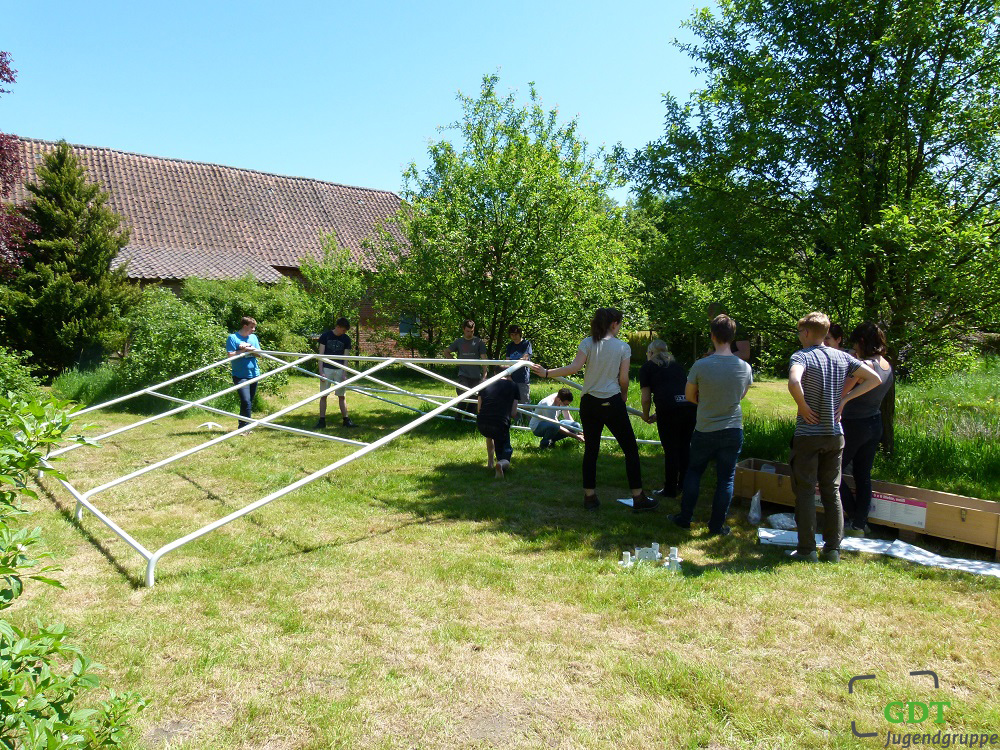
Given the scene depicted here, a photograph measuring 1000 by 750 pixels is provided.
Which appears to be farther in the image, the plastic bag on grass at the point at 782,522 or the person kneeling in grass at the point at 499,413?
the person kneeling in grass at the point at 499,413

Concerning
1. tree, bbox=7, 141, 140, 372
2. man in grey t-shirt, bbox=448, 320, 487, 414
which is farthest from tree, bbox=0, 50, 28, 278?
man in grey t-shirt, bbox=448, 320, 487, 414

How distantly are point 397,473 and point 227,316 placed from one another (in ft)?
35.0

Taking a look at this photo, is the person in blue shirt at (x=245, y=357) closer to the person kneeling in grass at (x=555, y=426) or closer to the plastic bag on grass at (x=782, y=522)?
the person kneeling in grass at (x=555, y=426)

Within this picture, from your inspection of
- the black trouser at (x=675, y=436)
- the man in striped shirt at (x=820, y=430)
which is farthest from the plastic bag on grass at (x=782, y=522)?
the black trouser at (x=675, y=436)

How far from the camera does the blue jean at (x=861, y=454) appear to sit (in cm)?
551

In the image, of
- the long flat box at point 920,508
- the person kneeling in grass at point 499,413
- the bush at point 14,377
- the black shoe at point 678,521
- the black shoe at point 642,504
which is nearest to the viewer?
the long flat box at point 920,508

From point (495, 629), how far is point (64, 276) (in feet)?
48.9

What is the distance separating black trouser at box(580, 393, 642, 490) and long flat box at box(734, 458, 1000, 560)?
1.10m

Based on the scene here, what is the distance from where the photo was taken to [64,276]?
1477 centimetres

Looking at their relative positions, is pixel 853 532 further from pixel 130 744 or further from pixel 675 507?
pixel 130 744

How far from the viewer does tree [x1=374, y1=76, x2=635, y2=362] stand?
Answer: 36.1ft

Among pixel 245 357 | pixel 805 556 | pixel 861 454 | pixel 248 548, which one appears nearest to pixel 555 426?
pixel 861 454

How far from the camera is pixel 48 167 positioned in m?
15.4

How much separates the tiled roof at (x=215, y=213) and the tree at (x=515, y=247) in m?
11.2
